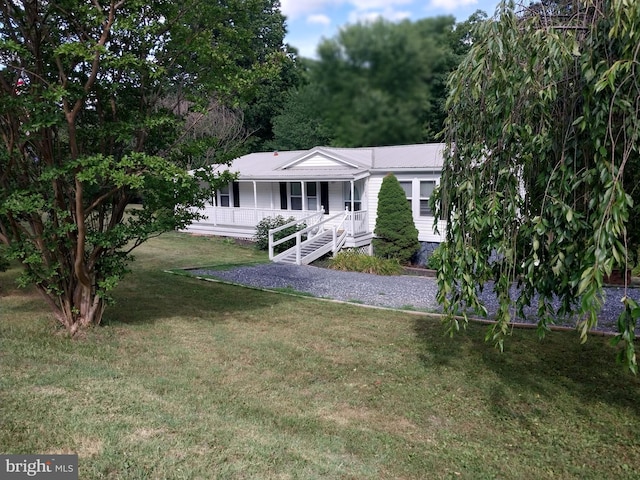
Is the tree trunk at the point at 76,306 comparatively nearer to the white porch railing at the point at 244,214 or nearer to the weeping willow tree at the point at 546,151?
the weeping willow tree at the point at 546,151

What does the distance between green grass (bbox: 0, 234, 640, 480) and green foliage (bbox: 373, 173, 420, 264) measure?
8.38m

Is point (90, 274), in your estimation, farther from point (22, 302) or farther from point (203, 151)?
point (22, 302)

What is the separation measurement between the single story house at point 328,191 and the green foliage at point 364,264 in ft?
5.26

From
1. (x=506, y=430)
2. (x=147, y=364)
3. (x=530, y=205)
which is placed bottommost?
(x=506, y=430)

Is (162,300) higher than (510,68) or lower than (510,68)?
lower

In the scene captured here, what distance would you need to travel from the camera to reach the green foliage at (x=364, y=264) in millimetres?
14859

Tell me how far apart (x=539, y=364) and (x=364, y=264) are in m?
8.77

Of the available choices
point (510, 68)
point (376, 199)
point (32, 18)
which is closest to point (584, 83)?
point (510, 68)

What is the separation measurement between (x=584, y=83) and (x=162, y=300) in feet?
26.6

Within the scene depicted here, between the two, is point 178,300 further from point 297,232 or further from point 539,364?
point 297,232

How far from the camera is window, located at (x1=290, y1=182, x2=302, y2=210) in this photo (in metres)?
20.5

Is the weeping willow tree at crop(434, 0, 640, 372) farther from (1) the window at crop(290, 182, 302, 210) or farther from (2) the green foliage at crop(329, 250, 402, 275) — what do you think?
(1) the window at crop(290, 182, 302, 210)

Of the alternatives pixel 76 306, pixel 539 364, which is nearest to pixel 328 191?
pixel 76 306

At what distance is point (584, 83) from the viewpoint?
346cm
